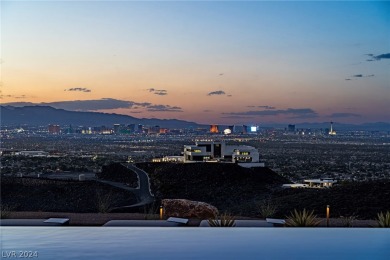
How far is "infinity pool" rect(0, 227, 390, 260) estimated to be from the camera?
24.1 ft

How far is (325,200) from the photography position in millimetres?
20609

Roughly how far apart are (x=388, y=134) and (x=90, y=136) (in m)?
114

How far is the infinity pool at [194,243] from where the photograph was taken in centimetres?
733

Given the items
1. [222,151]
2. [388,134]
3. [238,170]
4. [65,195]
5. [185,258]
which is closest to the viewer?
[185,258]

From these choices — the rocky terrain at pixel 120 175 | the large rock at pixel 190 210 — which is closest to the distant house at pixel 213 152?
the rocky terrain at pixel 120 175

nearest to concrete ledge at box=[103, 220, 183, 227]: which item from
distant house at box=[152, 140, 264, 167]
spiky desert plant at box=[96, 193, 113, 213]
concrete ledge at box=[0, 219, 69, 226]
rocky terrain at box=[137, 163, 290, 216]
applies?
concrete ledge at box=[0, 219, 69, 226]

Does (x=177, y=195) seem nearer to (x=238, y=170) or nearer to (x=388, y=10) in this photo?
(x=238, y=170)

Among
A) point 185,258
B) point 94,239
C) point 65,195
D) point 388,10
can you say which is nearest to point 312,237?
point 185,258

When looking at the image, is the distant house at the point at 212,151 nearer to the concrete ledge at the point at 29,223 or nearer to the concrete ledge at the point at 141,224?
the concrete ledge at the point at 141,224

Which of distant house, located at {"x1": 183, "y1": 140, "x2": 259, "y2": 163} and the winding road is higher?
distant house, located at {"x1": 183, "y1": 140, "x2": 259, "y2": 163}

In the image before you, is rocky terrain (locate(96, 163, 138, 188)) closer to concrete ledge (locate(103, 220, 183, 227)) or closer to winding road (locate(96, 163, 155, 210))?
winding road (locate(96, 163, 155, 210))

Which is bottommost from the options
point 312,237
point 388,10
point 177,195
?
point 177,195

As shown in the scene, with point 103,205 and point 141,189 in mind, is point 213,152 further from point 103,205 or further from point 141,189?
point 103,205

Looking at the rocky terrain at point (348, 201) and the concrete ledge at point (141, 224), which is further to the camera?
the rocky terrain at point (348, 201)
